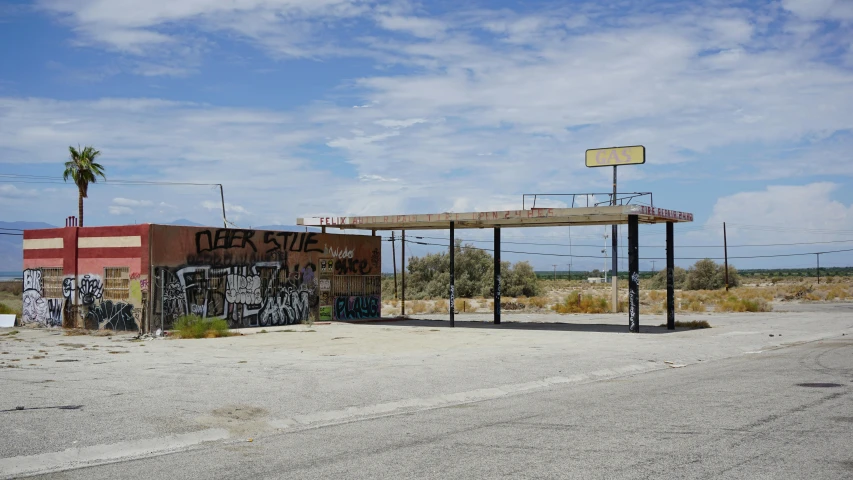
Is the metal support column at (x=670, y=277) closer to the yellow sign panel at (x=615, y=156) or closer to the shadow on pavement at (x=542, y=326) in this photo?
the shadow on pavement at (x=542, y=326)

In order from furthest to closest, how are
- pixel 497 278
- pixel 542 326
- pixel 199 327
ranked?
pixel 497 278
pixel 542 326
pixel 199 327

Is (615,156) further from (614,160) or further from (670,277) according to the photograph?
(670,277)

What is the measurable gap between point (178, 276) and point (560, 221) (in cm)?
1496

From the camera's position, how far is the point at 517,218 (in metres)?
29.3

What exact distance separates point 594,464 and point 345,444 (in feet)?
9.90

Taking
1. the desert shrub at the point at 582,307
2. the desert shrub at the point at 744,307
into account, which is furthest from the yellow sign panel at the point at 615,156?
the desert shrub at the point at 744,307

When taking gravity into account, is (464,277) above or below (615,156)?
below

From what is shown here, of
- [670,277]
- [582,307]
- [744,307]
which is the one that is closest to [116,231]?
[670,277]

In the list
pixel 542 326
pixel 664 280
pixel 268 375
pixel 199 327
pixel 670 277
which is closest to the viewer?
pixel 268 375

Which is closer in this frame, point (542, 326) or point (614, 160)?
point (542, 326)

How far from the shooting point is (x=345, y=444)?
30.6 feet

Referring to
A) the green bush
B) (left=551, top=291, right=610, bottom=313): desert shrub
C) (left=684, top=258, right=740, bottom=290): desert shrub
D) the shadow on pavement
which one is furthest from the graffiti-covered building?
(left=684, top=258, right=740, bottom=290): desert shrub

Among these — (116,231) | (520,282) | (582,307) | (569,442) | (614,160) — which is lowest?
(569,442)

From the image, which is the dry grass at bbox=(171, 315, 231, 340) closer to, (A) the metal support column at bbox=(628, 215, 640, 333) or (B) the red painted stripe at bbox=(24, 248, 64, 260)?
(B) the red painted stripe at bbox=(24, 248, 64, 260)
